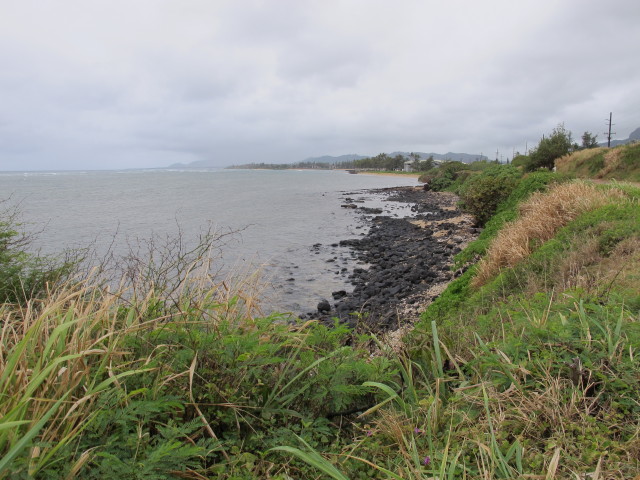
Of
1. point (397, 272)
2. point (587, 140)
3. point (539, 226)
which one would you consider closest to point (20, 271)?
point (539, 226)

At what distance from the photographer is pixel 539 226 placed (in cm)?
930

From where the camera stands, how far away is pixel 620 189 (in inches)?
412

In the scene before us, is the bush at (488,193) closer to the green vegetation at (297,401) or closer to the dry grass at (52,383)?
the green vegetation at (297,401)

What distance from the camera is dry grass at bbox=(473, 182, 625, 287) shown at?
866 cm

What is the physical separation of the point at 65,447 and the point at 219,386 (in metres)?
0.96

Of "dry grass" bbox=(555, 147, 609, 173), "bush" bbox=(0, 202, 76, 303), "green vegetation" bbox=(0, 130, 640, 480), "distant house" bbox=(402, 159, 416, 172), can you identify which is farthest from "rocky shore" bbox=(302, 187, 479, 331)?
"distant house" bbox=(402, 159, 416, 172)

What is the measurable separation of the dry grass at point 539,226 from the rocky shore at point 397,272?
2348mm

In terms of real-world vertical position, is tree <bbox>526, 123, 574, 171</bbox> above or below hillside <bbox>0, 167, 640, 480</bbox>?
above

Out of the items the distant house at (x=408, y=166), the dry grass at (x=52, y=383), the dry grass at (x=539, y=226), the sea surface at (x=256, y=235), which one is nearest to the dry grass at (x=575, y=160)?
the sea surface at (x=256, y=235)

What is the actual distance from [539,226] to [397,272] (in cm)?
619

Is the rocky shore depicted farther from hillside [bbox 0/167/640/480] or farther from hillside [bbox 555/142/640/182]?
hillside [bbox 555/142/640/182]

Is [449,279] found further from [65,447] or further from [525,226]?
[65,447]

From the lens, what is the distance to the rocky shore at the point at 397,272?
34.8 ft

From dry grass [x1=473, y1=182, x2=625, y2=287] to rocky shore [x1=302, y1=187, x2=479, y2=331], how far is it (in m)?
2.35
